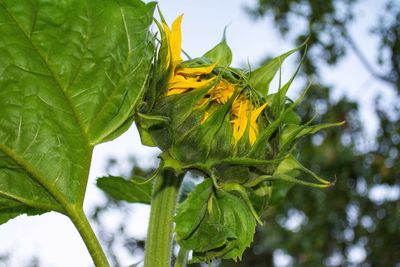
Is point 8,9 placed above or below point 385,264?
below

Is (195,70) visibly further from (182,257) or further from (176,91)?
(182,257)

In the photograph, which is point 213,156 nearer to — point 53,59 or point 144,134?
point 144,134

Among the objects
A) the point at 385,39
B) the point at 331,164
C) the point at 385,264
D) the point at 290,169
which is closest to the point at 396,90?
the point at 385,39

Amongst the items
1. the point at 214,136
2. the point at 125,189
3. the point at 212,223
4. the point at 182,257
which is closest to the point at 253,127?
the point at 214,136

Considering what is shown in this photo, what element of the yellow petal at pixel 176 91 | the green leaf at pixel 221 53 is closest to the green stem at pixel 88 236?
the yellow petal at pixel 176 91

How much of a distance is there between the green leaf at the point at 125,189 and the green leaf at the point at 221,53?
399 mm

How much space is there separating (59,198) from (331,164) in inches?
210

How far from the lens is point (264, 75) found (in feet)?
4.07

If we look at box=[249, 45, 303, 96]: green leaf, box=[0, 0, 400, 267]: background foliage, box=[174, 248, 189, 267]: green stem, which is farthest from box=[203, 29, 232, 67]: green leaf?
box=[0, 0, 400, 267]: background foliage

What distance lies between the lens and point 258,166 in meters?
1.13

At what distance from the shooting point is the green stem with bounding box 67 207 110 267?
1125 mm

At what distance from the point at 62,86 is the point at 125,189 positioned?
583mm

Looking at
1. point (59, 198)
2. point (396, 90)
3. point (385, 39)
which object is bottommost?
point (59, 198)

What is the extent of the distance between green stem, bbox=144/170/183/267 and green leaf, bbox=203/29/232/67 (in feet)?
0.72
